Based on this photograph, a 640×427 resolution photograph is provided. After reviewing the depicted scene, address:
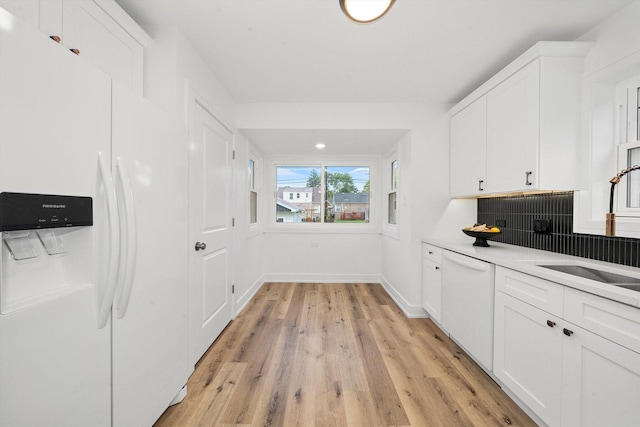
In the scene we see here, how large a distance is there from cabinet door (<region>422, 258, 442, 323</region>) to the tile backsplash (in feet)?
2.50

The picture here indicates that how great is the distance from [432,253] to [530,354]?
1.33m

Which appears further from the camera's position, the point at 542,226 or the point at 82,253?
the point at 542,226

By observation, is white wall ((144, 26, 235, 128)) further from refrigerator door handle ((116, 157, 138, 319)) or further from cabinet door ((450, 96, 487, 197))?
cabinet door ((450, 96, 487, 197))

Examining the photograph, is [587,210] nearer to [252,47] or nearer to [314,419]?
[314,419]

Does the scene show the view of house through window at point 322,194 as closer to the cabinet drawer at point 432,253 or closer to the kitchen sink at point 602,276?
the cabinet drawer at point 432,253

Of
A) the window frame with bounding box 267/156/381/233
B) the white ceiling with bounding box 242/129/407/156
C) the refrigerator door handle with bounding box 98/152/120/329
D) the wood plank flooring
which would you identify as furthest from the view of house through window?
the refrigerator door handle with bounding box 98/152/120/329

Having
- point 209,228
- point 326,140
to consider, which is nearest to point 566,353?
point 209,228

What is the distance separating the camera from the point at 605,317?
114 cm

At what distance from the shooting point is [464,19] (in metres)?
1.73

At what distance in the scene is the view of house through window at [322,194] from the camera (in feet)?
15.0

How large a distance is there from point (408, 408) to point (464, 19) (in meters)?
2.52

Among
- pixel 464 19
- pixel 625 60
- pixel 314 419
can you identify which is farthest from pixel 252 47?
pixel 314 419

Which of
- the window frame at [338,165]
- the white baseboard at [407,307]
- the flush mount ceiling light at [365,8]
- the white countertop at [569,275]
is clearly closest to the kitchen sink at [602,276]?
the white countertop at [569,275]

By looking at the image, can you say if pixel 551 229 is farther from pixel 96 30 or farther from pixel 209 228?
pixel 96 30
